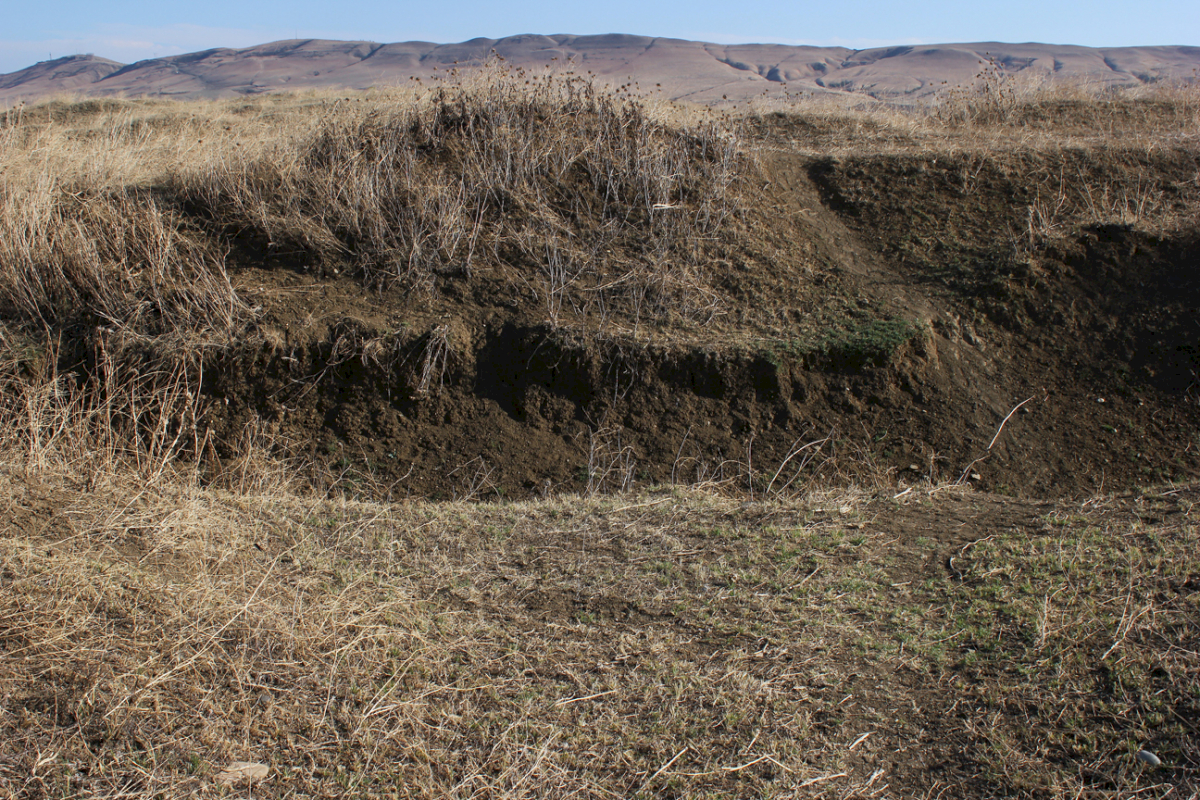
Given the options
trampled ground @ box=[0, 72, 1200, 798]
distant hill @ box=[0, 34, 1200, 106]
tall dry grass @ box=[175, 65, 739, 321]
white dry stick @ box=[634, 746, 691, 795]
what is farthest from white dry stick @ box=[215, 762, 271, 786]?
distant hill @ box=[0, 34, 1200, 106]

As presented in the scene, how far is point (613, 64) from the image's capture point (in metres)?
47.8

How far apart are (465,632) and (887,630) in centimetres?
164

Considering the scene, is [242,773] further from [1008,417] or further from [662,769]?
[1008,417]

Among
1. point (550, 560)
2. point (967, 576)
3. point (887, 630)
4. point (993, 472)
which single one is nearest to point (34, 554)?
point (550, 560)

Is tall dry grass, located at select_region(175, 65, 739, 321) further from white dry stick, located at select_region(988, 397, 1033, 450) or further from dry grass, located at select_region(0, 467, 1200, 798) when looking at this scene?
dry grass, located at select_region(0, 467, 1200, 798)

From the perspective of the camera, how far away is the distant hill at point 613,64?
40969 mm

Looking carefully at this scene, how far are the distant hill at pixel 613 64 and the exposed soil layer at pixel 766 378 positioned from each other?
31.1m

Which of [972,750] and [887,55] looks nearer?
[972,750]

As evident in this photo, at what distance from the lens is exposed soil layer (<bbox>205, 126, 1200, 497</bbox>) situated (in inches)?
211

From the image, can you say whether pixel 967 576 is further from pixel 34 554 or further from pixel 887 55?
pixel 887 55

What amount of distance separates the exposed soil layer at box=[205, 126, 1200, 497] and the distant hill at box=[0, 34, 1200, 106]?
102 feet

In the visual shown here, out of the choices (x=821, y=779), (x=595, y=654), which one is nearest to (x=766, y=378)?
(x=595, y=654)

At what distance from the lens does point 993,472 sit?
5293mm

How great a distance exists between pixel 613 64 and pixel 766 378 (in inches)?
1859
